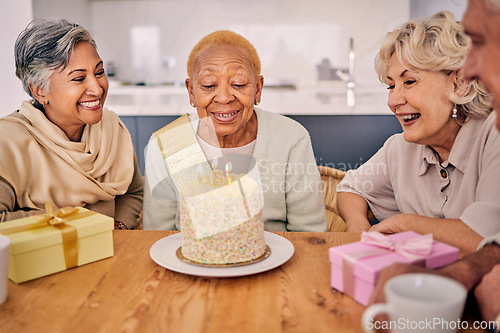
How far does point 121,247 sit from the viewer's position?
1.07 meters

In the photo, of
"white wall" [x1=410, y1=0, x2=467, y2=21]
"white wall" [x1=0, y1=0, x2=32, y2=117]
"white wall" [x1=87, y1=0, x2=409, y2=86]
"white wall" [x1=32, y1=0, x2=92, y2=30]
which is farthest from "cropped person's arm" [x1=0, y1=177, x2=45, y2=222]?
"white wall" [x1=410, y1=0, x2=467, y2=21]

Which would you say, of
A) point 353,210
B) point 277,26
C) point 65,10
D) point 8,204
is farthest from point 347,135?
point 65,10

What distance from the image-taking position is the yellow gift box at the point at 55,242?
0.88m

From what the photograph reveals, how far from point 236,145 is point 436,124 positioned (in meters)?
0.67

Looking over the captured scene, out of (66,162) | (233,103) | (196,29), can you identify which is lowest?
(66,162)

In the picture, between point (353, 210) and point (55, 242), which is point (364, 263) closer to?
point (55, 242)

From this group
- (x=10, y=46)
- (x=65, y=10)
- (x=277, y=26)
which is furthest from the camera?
(x=277, y=26)

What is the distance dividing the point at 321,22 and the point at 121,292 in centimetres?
431

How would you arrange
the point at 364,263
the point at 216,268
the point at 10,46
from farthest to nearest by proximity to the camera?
the point at 10,46, the point at 216,268, the point at 364,263

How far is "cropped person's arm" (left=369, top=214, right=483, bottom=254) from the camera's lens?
1.09 meters

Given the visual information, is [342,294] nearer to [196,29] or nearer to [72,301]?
[72,301]

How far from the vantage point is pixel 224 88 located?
1.52 meters

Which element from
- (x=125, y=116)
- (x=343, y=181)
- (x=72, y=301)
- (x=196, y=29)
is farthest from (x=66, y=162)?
(x=196, y=29)

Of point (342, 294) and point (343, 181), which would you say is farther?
point (343, 181)
